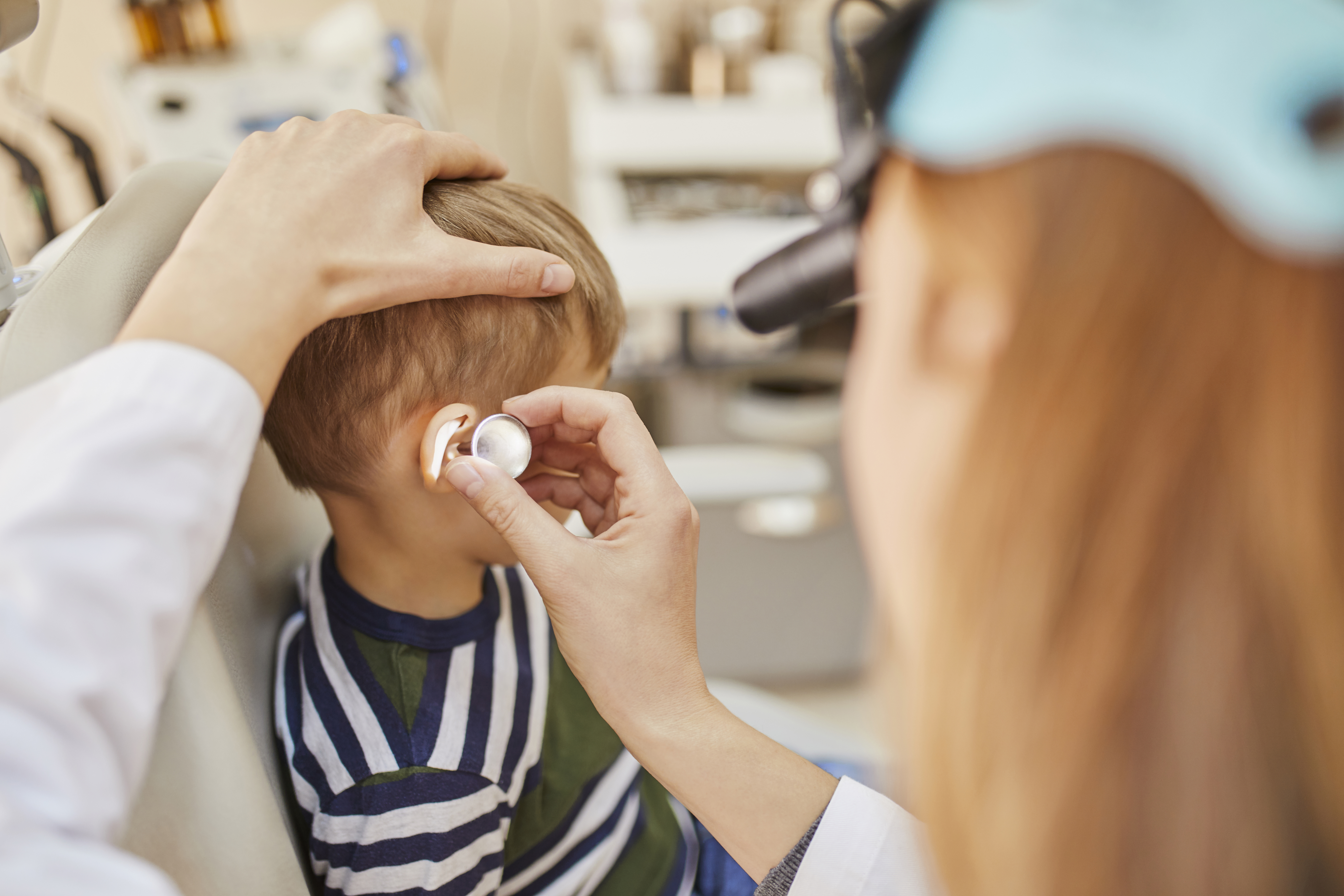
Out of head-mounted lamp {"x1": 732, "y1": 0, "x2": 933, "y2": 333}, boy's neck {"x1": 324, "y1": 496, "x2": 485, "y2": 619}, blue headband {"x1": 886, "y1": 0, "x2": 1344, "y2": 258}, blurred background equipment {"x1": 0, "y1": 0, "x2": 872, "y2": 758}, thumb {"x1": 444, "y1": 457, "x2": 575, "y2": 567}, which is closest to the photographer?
blue headband {"x1": 886, "y1": 0, "x2": 1344, "y2": 258}

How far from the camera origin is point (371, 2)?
5.73 ft

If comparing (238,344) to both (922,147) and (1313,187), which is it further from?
(1313,187)

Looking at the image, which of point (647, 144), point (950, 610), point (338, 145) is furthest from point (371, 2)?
point (950, 610)

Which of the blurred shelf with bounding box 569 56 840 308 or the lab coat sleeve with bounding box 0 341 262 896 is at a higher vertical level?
the lab coat sleeve with bounding box 0 341 262 896

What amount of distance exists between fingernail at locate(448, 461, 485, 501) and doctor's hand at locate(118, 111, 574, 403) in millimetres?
117

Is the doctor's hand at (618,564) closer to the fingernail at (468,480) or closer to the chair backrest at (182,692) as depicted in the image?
the fingernail at (468,480)

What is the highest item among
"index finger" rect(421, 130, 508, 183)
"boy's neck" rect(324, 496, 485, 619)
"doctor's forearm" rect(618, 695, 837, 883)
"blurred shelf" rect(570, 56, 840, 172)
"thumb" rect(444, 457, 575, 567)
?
"index finger" rect(421, 130, 508, 183)

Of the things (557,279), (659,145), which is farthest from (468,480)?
(659,145)

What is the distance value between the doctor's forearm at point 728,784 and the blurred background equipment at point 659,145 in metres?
0.59

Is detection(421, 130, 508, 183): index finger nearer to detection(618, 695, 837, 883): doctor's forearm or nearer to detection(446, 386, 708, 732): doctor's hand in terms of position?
detection(446, 386, 708, 732): doctor's hand

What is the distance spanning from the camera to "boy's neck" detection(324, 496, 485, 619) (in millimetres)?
649

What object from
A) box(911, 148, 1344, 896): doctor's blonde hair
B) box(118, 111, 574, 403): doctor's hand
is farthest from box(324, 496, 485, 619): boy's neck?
box(911, 148, 1344, 896): doctor's blonde hair

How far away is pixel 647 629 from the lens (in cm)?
56

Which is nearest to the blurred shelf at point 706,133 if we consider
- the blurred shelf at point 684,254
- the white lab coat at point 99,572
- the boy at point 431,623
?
the blurred shelf at point 684,254
